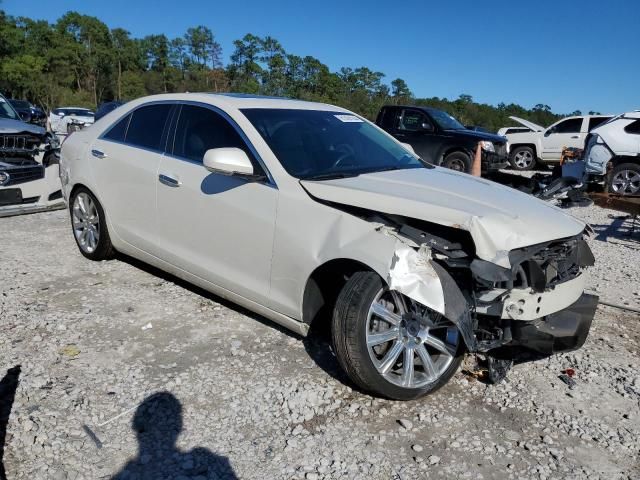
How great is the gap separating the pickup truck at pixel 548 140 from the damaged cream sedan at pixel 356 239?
14.4m

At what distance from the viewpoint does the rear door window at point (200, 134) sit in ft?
12.8

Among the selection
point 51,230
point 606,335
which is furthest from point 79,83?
point 606,335

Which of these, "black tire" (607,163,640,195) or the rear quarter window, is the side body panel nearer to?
"black tire" (607,163,640,195)

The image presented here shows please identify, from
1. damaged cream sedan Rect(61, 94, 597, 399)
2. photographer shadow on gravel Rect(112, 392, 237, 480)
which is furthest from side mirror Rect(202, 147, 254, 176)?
photographer shadow on gravel Rect(112, 392, 237, 480)

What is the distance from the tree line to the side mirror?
60371mm

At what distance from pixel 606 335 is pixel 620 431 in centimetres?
146

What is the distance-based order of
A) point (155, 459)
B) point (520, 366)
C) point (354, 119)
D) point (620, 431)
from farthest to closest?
point (354, 119), point (520, 366), point (620, 431), point (155, 459)

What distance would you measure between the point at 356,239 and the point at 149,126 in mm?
2512

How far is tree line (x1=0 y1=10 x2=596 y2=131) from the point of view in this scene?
2511 inches

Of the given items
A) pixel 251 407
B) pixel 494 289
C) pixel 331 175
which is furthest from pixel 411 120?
pixel 251 407

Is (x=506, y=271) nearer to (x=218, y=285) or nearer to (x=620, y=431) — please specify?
(x=620, y=431)

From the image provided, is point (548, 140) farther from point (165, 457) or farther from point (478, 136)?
point (165, 457)

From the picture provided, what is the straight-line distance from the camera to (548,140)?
17438 mm

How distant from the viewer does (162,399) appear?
3.10 meters
